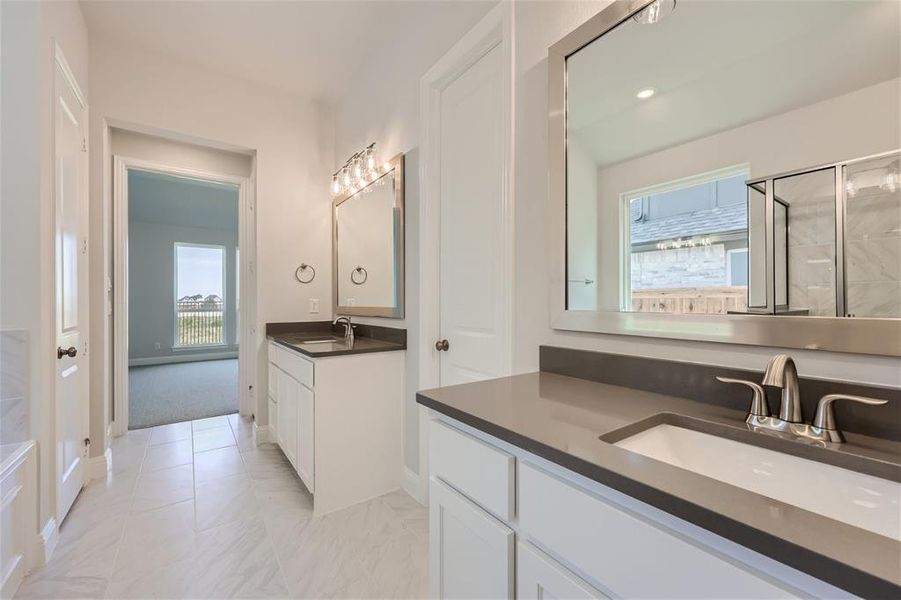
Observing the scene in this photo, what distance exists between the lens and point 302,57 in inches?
105

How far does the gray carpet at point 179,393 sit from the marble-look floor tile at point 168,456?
0.70 metres

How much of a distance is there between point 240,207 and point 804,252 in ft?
12.3

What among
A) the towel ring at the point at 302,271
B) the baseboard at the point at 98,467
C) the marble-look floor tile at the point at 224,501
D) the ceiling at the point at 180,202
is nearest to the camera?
the marble-look floor tile at the point at 224,501

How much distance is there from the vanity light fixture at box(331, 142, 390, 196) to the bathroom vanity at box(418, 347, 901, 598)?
1.88 meters

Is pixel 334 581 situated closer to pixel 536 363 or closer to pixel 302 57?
pixel 536 363

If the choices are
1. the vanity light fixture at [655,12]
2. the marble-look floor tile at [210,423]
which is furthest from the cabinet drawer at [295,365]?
the vanity light fixture at [655,12]

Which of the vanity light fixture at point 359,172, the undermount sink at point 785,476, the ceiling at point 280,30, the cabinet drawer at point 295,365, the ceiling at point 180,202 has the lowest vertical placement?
the cabinet drawer at point 295,365

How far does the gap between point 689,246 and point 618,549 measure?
80 cm

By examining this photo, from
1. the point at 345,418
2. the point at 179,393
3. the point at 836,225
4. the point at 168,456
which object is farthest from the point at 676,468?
the point at 179,393

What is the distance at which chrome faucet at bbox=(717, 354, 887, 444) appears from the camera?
27.8 inches

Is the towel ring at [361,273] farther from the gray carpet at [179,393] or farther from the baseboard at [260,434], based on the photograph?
the gray carpet at [179,393]

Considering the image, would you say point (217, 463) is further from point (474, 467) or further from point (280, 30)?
point (280, 30)

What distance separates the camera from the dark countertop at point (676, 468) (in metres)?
0.39

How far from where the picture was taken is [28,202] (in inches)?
64.6
